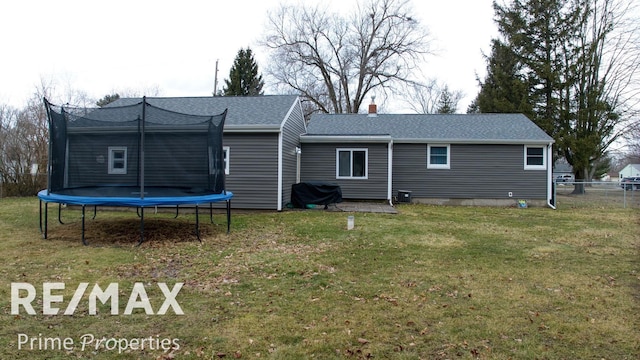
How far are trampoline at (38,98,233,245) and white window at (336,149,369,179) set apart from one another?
6.62 metres

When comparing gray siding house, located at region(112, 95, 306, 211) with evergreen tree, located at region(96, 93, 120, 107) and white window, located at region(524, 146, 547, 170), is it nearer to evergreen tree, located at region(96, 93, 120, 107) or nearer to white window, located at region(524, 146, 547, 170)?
white window, located at region(524, 146, 547, 170)

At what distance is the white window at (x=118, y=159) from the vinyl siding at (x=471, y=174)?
1003 cm

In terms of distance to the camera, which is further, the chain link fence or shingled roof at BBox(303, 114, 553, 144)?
the chain link fence

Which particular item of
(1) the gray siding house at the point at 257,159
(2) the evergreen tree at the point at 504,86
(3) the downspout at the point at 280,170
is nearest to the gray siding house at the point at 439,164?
(1) the gray siding house at the point at 257,159

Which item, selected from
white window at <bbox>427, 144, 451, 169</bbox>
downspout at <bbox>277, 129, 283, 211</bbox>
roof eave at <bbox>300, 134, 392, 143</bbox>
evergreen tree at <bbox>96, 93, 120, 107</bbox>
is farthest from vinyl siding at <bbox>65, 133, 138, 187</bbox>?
evergreen tree at <bbox>96, 93, 120, 107</bbox>

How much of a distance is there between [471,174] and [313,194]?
6497mm

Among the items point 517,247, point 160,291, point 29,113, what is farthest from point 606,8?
point 29,113

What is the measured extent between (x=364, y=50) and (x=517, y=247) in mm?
24395

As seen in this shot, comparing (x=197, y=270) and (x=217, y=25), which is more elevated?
(x=217, y=25)

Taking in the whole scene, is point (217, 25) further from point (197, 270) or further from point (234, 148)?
point (197, 270)

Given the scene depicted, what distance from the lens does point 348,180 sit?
13922 mm

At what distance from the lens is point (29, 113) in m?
17.9

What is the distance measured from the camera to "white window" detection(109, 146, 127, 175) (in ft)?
24.5

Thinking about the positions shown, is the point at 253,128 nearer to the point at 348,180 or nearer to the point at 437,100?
the point at 348,180
